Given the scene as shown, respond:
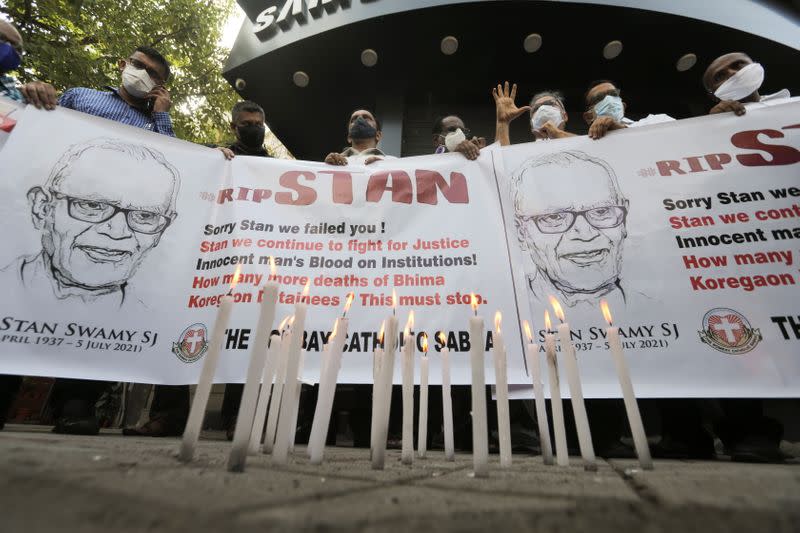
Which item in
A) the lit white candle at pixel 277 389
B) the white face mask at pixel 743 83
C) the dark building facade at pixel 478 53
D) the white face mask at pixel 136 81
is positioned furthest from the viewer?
the dark building facade at pixel 478 53

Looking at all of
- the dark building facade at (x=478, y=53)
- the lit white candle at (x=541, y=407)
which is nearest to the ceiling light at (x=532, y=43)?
the dark building facade at (x=478, y=53)

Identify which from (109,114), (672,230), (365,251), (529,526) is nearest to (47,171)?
(109,114)

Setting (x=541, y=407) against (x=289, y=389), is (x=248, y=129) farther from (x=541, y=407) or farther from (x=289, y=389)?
(x=541, y=407)

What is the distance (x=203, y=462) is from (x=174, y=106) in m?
Result: 9.48

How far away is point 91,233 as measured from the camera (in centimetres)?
266

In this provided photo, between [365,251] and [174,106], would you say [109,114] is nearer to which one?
[365,251]

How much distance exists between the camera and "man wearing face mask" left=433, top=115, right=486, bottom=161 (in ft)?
10.7

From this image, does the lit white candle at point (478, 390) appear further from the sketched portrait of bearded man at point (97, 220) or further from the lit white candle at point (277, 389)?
the sketched portrait of bearded man at point (97, 220)

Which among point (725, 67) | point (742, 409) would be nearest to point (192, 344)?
point (742, 409)

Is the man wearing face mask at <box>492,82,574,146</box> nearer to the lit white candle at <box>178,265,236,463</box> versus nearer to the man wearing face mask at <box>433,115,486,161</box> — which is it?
the man wearing face mask at <box>433,115,486,161</box>

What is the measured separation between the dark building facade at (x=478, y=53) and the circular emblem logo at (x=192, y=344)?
15.9ft

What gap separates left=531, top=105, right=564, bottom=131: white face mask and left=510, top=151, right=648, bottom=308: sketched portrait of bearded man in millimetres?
833

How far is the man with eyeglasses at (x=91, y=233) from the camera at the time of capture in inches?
97.3

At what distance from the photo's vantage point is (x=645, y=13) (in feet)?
18.1
